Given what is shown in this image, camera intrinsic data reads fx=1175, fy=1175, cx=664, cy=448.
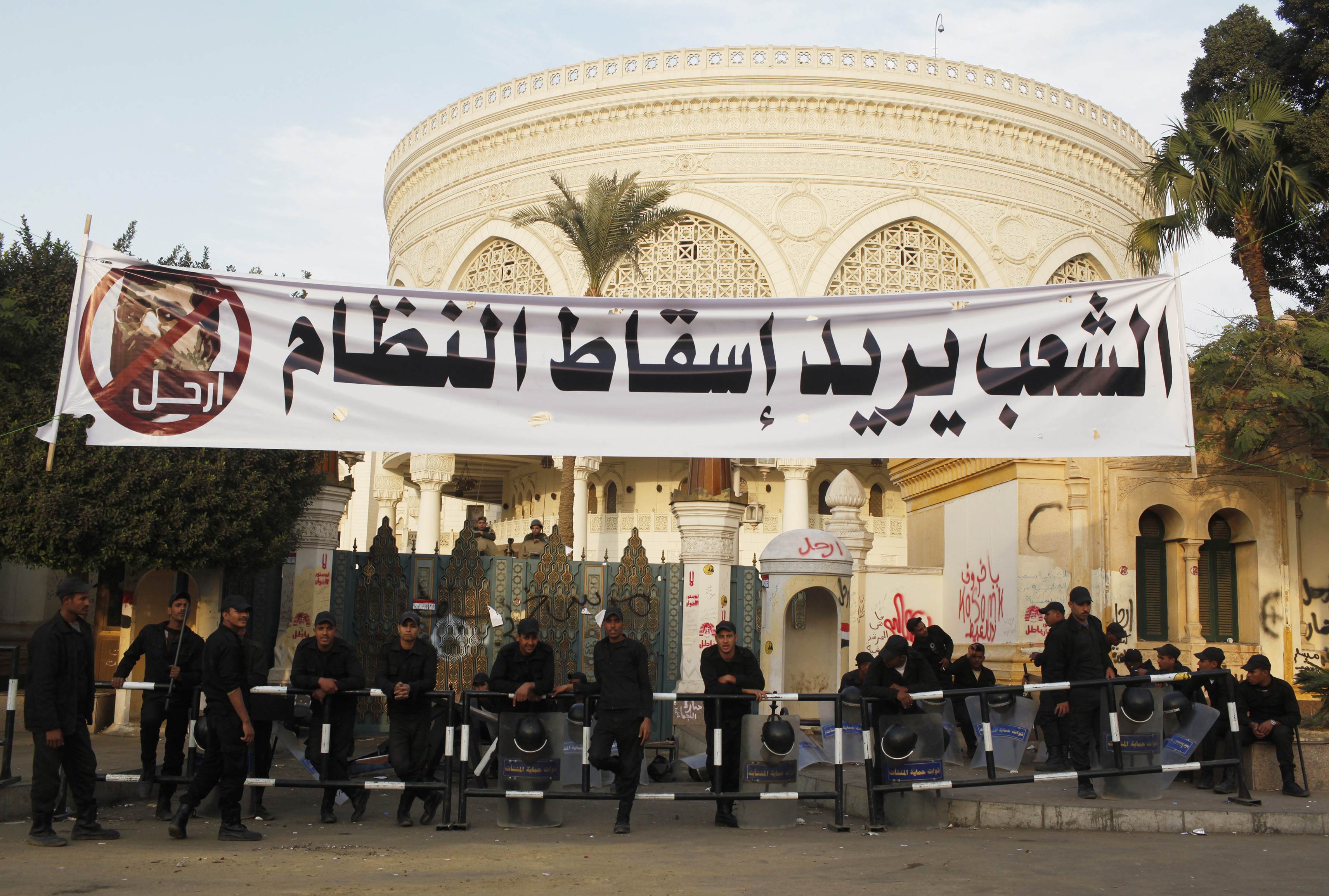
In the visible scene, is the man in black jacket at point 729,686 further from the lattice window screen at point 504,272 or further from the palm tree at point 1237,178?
the lattice window screen at point 504,272

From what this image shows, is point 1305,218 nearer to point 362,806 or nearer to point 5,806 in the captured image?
point 362,806

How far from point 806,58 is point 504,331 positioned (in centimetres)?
2539

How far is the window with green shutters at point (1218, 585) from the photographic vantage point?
51.0ft

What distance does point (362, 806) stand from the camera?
7.65 m

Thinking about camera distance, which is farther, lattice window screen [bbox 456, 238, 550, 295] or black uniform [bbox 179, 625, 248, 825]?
lattice window screen [bbox 456, 238, 550, 295]

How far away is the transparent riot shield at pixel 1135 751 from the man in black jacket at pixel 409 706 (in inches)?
172

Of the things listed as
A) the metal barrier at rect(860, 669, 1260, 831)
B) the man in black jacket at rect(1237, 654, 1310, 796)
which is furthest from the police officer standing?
the man in black jacket at rect(1237, 654, 1310, 796)

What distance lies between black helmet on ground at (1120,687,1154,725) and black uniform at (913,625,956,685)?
225 centimetres

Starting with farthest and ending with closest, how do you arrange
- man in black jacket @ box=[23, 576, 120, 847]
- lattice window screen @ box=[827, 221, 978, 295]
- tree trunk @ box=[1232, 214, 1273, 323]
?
lattice window screen @ box=[827, 221, 978, 295], tree trunk @ box=[1232, 214, 1273, 323], man in black jacket @ box=[23, 576, 120, 847]

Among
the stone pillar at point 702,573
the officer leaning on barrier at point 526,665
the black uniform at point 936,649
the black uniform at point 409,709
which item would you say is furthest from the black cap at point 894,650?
the stone pillar at point 702,573

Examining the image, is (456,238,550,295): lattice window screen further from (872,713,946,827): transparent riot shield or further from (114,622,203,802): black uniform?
(872,713,946,827): transparent riot shield

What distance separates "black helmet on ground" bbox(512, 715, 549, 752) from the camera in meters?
7.27

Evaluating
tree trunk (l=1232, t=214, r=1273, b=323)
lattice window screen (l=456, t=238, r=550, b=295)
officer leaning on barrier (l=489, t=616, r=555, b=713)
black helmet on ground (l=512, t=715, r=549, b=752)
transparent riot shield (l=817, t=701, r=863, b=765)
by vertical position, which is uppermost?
lattice window screen (l=456, t=238, r=550, b=295)

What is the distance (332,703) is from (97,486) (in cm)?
617
